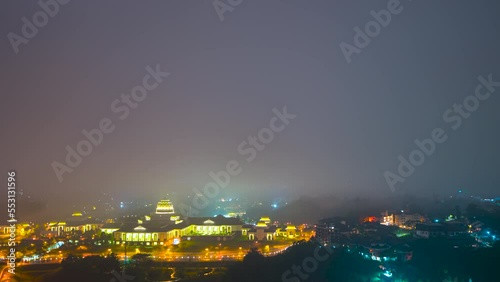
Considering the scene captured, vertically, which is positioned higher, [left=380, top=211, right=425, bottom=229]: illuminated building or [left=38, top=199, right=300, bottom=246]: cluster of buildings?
[left=38, top=199, right=300, bottom=246]: cluster of buildings

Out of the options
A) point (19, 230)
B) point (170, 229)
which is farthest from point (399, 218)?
point (19, 230)

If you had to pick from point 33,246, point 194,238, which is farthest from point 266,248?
point 33,246

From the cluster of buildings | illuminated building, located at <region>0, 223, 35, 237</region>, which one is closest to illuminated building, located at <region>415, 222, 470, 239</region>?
the cluster of buildings

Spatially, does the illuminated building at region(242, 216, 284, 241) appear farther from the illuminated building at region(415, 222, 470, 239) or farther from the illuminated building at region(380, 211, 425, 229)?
the illuminated building at region(380, 211, 425, 229)

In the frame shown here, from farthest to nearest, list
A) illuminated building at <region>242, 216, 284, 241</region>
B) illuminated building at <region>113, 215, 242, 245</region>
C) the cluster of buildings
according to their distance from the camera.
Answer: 1. illuminated building at <region>242, 216, 284, 241</region>
2. the cluster of buildings
3. illuminated building at <region>113, 215, 242, 245</region>

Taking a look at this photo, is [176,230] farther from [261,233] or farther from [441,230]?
[441,230]

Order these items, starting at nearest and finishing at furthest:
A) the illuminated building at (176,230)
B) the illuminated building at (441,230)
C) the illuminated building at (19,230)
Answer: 1. the illuminated building at (176,230)
2. the illuminated building at (441,230)
3. the illuminated building at (19,230)

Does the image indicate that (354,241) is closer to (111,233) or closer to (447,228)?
(447,228)

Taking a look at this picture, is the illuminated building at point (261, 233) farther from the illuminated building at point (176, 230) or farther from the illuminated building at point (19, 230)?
the illuminated building at point (19, 230)

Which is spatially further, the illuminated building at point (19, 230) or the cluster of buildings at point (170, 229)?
the illuminated building at point (19, 230)

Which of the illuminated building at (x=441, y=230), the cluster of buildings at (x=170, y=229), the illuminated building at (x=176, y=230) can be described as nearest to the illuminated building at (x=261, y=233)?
the cluster of buildings at (x=170, y=229)

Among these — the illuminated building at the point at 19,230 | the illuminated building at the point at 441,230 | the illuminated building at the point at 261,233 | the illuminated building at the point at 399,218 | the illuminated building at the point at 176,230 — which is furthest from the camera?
the illuminated building at the point at 399,218
